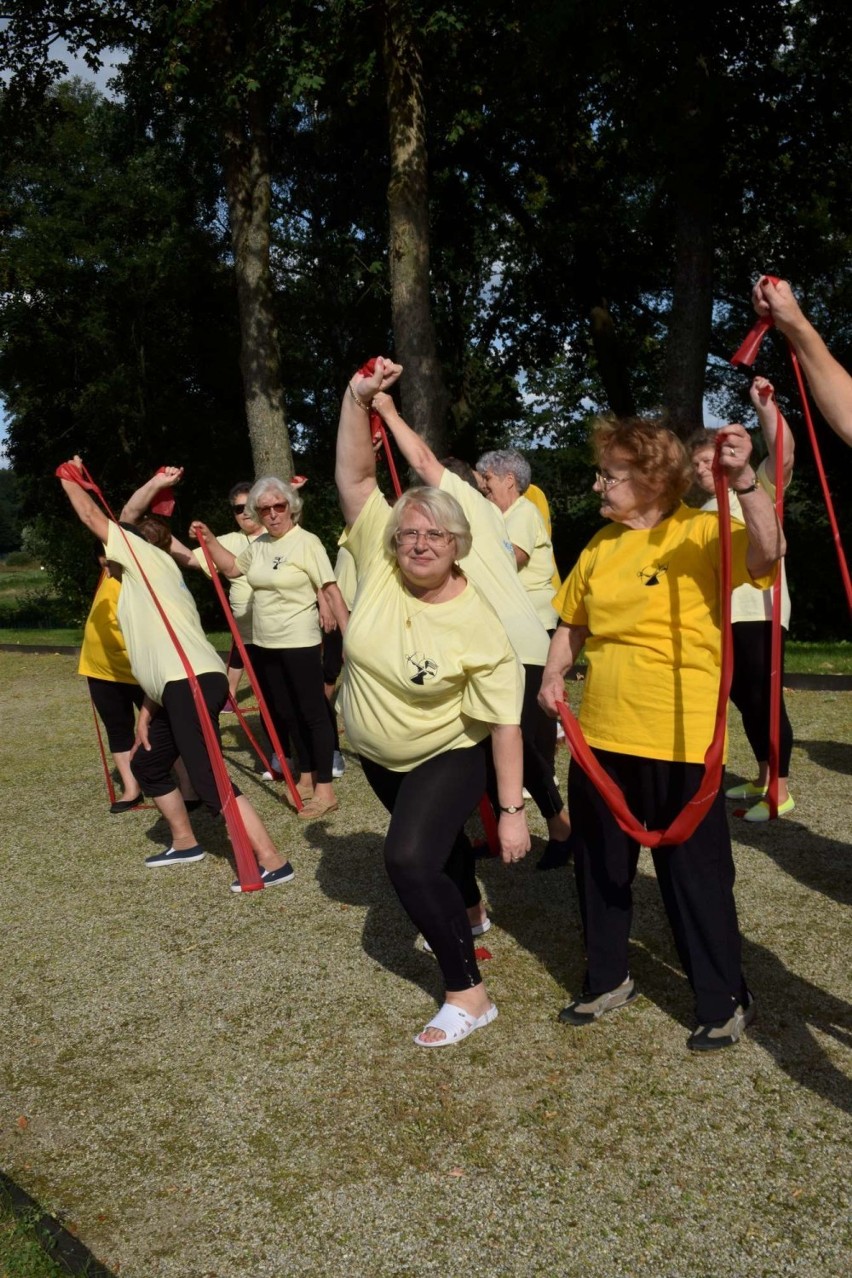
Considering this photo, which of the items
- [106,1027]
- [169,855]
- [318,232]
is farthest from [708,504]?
[318,232]

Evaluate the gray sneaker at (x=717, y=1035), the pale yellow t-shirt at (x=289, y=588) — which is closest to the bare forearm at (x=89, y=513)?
the pale yellow t-shirt at (x=289, y=588)

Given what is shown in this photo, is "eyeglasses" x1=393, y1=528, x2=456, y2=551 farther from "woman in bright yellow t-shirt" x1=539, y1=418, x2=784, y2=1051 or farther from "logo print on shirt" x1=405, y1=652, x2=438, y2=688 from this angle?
"woman in bright yellow t-shirt" x1=539, y1=418, x2=784, y2=1051

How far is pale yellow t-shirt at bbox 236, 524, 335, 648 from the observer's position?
7.36 meters

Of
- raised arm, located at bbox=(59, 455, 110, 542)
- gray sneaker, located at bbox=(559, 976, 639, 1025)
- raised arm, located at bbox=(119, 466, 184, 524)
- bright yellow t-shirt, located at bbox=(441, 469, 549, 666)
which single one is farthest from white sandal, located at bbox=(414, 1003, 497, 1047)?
raised arm, located at bbox=(119, 466, 184, 524)

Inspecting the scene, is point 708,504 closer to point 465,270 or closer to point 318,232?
point 465,270

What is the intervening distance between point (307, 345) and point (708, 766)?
1045 inches

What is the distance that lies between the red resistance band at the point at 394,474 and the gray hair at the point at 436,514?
1.01ft

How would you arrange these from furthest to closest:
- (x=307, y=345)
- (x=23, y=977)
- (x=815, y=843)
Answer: (x=307, y=345), (x=815, y=843), (x=23, y=977)

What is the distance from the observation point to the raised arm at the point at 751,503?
3326 millimetres

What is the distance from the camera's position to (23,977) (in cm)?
504

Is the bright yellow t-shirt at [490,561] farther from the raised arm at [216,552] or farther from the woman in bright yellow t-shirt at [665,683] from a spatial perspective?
the raised arm at [216,552]

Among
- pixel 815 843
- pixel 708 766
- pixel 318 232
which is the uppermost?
pixel 318 232

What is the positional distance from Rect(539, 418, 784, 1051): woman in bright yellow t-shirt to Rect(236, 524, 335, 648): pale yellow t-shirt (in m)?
3.64

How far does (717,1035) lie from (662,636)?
136 centimetres
